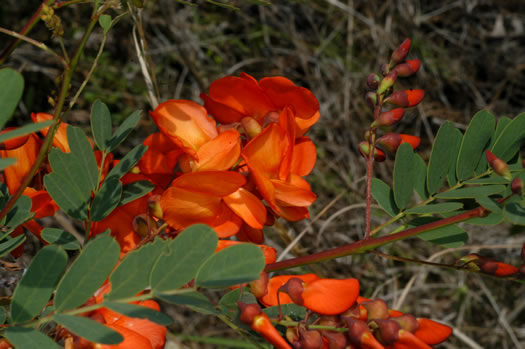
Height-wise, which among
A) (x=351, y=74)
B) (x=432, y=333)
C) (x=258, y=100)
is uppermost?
(x=258, y=100)

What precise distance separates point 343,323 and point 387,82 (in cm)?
31

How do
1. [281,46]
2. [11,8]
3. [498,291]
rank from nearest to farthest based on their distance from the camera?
1. [498,291]
2. [11,8]
3. [281,46]

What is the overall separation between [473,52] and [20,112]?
1986 millimetres

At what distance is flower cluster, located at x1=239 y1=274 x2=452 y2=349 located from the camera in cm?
56

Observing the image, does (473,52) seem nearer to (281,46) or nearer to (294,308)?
(281,46)

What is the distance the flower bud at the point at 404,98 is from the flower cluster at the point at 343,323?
246mm

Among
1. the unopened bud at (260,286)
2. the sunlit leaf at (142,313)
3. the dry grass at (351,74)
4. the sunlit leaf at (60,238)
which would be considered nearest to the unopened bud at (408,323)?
the unopened bud at (260,286)

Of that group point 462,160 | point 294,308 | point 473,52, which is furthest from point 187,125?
point 473,52

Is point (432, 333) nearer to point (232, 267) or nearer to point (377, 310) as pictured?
point (377, 310)

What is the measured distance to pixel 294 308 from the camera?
662 mm

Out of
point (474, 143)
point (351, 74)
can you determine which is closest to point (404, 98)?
point (474, 143)

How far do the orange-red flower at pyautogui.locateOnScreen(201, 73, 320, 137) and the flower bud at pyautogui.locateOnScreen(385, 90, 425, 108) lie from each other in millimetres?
96

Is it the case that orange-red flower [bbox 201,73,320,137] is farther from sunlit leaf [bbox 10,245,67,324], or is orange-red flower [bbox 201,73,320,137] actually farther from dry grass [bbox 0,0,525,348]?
dry grass [bbox 0,0,525,348]

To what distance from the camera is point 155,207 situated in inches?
26.1
